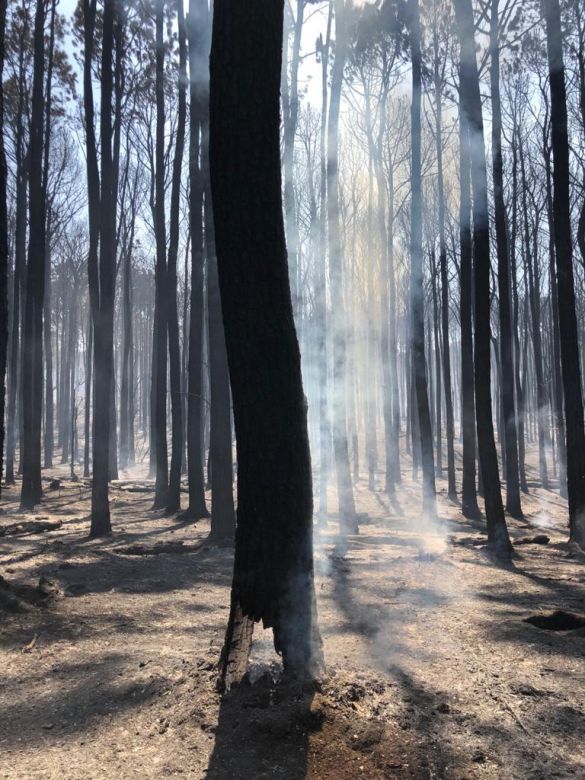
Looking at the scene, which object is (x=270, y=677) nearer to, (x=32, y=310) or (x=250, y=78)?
(x=250, y=78)

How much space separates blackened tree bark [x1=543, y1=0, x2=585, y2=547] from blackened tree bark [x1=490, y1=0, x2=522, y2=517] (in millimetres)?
828

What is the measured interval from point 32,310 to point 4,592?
28.4ft

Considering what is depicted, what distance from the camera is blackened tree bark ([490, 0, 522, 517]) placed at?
923 centimetres

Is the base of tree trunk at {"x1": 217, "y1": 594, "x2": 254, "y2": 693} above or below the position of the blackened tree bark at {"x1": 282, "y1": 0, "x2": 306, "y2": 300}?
below

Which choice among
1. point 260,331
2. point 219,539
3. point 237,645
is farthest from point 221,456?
point 260,331

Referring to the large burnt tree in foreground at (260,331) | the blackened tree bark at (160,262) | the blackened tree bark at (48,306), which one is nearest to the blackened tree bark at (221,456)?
the blackened tree bark at (160,262)

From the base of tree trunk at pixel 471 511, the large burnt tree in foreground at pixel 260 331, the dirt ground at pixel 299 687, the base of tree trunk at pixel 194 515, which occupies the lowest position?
the base of tree trunk at pixel 471 511

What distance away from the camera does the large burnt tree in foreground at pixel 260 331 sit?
2.93 metres

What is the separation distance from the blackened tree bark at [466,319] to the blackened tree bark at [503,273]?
0.55 metres

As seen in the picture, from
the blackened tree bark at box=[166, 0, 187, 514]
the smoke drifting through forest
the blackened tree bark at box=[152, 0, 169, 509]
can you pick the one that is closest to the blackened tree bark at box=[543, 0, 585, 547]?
the smoke drifting through forest

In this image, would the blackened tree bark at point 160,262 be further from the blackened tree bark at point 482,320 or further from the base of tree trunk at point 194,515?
the blackened tree bark at point 482,320

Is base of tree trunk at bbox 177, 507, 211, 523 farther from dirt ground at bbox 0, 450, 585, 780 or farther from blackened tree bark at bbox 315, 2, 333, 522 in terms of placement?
dirt ground at bbox 0, 450, 585, 780

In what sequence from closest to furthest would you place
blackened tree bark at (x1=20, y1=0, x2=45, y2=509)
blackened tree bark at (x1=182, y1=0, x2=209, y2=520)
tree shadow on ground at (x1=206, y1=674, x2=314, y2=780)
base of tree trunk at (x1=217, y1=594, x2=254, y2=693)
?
tree shadow on ground at (x1=206, y1=674, x2=314, y2=780) → base of tree trunk at (x1=217, y1=594, x2=254, y2=693) → blackened tree bark at (x1=182, y1=0, x2=209, y2=520) → blackened tree bark at (x1=20, y1=0, x2=45, y2=509)

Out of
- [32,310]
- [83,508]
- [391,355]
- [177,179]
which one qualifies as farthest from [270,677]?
[391,355]
